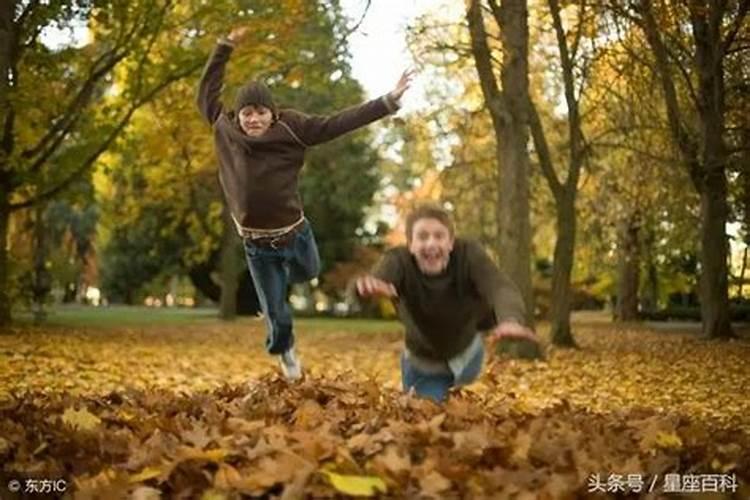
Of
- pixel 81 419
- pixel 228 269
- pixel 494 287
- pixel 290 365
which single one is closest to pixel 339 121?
pixel 494 287

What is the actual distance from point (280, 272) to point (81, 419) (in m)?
2.02

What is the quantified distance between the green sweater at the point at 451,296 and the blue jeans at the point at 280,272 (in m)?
1.21

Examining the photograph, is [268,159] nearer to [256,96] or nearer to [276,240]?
[256,96]

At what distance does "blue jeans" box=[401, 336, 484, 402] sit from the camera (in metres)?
4.74

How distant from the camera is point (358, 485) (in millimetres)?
2705

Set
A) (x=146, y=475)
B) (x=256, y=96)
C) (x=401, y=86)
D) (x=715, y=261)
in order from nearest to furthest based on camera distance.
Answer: (x=146, y=475) → (x=401, y=86) → (x=256, y=96) → (x=715, y=261)

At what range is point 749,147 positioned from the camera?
56.4 feet

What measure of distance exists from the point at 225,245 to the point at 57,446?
76.0ft

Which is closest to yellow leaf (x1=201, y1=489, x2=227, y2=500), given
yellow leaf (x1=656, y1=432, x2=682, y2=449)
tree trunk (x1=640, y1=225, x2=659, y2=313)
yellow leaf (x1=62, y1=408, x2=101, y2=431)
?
yellow leaf (x1=62, y1=408, x2=101, y2=431)

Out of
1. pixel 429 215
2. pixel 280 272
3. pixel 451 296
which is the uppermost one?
pixel 429 215

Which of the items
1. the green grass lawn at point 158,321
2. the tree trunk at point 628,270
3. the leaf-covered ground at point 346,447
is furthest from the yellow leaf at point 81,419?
the tree trunk at point 628,270

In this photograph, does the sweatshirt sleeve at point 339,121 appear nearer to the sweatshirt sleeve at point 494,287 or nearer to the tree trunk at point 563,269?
the sweatshirt sleeve at point 494,287

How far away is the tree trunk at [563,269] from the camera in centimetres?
1608

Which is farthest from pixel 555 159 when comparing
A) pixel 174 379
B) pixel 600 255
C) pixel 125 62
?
pixel 174 379
